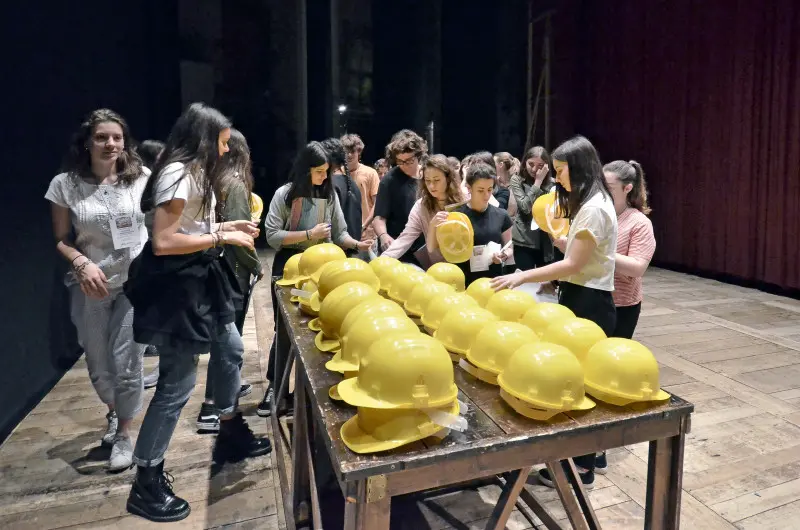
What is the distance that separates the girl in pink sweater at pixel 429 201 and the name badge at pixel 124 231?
1.33 metres

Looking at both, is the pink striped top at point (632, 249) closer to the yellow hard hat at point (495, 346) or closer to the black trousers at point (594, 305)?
the black trousers at point (594, 305)

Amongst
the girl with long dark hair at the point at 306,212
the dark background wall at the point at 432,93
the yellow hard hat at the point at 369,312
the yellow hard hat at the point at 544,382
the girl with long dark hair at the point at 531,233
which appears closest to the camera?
the yellow hard hat at the point at 544,382

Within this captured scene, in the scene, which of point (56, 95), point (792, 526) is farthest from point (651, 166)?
point (56, 95)

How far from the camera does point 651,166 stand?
856cm

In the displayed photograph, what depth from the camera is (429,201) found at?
341 centimetres

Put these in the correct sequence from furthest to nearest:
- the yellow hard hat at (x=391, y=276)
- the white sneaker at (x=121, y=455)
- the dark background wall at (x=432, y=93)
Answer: the dark background wall at (x=432, y=93), the white sneaker at (x=121, y=455), the yellow hard hat at (x=391, y=276)

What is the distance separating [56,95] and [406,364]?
12.1ft

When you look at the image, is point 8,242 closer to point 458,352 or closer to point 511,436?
point 458,352

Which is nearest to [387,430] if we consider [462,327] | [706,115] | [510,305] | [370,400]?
[370,400]

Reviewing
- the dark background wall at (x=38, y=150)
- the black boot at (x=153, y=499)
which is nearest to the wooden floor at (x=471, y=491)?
the black boot at (x=153, y=499)

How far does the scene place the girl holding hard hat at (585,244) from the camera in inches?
87.9

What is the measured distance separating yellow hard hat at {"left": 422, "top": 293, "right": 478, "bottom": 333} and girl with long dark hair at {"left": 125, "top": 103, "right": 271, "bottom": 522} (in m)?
0.78

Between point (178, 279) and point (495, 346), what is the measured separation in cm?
122

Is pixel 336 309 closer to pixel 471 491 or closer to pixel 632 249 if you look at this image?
pixel 471 491
